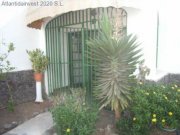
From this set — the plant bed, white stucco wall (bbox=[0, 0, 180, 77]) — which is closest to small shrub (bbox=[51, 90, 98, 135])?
the plant bed

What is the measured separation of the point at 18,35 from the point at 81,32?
91.5 inches

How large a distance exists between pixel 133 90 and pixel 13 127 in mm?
3764

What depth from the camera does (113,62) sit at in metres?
6.57

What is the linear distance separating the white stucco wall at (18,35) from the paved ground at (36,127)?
227 cm

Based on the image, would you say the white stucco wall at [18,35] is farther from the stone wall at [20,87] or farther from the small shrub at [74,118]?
the small shrub at [74,118]

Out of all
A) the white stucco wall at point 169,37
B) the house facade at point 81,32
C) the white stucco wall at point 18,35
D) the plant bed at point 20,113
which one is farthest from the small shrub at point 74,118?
the white stucco wall at point 18,35

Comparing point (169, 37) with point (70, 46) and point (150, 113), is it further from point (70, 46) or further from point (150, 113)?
point (70, 46)

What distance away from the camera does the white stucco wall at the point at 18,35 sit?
935 centimetres

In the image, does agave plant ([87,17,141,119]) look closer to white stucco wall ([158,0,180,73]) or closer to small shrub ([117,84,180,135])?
small shrub ([117,84,180,135])

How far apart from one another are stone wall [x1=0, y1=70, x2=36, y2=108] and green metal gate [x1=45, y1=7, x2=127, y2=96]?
0.78m

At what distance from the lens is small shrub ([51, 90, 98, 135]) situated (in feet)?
20.6

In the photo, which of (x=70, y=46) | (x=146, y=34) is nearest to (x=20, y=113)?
(x=70, y=46)

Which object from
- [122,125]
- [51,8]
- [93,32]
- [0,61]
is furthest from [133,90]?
[0,61]

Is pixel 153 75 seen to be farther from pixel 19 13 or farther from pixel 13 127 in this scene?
pixel 19 13
